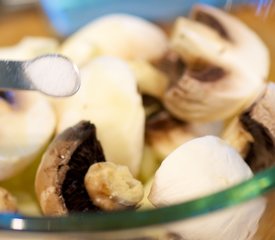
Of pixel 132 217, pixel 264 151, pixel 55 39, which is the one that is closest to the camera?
pixel 132 217

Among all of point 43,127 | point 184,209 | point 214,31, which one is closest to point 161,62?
point 214,31

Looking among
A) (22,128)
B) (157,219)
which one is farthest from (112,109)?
(157,219)

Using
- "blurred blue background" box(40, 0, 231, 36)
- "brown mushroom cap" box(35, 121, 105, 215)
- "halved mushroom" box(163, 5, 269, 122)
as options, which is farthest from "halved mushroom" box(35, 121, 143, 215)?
"blurred blue background" box(40, 0, 231, 36)

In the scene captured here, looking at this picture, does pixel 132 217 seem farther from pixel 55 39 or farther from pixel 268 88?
pixel 55 39

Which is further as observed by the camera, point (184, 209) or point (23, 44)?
point (23, 44)

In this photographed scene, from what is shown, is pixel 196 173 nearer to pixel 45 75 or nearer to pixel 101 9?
pixel 45 75

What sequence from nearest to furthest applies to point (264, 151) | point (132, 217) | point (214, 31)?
point (132, 217) < point (264, 151) < point (214, 31)

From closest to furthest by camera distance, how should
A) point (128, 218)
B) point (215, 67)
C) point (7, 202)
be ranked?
point (128, 218) → point (7, 202) → point (215, 67)
